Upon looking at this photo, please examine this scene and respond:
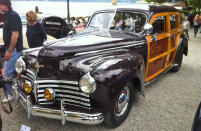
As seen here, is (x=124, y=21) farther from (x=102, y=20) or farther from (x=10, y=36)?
(x=10, y=36)

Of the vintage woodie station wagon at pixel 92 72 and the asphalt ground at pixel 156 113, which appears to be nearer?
the vintage woodie station wagon at pixel 92 72

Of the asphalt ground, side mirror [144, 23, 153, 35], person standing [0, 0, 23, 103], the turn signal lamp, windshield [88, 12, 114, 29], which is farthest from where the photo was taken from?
windshield [88, 12, 114, 29]

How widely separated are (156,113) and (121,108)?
82cm

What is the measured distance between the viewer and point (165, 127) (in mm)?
2945

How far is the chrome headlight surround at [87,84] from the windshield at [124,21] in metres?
1.78

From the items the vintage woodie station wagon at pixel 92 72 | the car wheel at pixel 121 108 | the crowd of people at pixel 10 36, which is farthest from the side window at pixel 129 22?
the crowd of people at pixel 10 36

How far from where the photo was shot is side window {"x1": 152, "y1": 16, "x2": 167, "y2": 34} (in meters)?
3.89

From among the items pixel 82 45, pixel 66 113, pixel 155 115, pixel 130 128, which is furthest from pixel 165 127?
pixel 82 45

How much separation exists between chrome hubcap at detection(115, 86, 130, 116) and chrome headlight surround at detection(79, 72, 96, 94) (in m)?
0.61

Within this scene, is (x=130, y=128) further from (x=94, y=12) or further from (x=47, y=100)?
(x=94, y=12)

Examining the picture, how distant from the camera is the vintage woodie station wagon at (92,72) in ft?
7.77

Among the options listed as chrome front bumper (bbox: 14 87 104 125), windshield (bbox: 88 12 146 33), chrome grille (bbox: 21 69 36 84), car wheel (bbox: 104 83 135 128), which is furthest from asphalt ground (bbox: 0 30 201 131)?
windshield (bbox: 88 12 146 33)

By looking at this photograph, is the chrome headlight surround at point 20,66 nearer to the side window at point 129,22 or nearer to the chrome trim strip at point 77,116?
the chrome trim strip at point 77,116

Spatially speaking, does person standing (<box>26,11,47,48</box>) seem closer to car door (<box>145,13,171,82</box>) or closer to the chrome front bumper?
the chrome front bumper
